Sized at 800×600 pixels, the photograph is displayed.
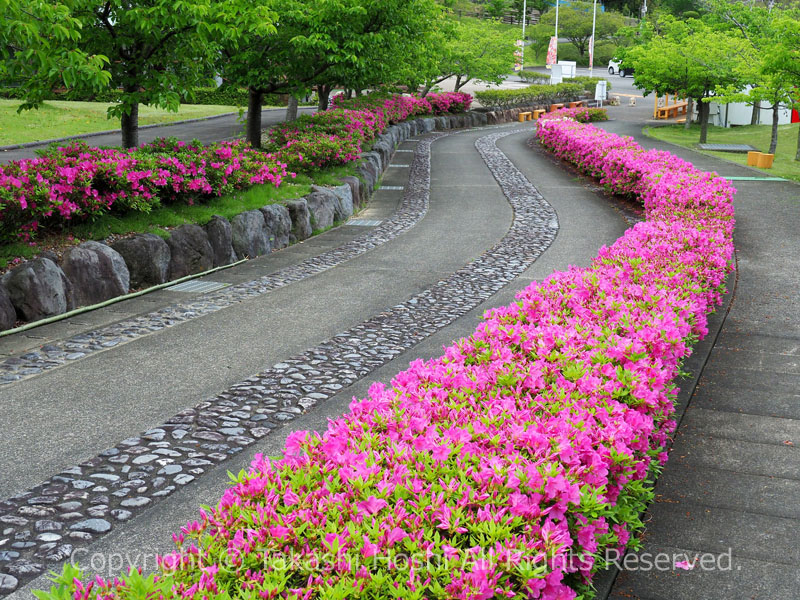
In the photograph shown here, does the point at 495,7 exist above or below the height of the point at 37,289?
above

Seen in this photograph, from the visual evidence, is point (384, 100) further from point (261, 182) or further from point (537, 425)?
point (537, 425)

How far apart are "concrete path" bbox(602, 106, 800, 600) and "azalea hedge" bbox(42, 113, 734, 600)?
228 mm

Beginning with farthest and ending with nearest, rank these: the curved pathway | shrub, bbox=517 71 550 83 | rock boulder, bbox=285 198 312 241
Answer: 1. shrub, bbox=517 71 550 83
2. rock boulder, bbox=285 198 312 241
3. the curved pathway

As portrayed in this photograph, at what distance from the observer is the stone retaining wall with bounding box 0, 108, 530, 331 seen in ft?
26.3

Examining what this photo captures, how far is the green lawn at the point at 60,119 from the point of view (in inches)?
934

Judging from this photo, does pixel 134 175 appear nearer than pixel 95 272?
No

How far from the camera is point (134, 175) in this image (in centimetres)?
999

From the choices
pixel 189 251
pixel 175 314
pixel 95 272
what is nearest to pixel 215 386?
pixel 175 314

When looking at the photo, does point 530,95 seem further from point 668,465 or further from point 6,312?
point 668,465

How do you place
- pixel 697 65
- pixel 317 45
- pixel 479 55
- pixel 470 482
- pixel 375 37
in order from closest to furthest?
1. pixel 470 482
2. pixel 317 45
3. pixel 375 37
4. pixel 697 65
5. pixel 479 55

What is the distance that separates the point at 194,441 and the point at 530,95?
46.2 meters

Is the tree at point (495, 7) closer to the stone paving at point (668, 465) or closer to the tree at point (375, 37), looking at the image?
the tree at point (375, 37)

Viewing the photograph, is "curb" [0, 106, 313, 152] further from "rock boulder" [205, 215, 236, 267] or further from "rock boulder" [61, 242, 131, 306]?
"rock boulder" [61, 242, 131, 306]

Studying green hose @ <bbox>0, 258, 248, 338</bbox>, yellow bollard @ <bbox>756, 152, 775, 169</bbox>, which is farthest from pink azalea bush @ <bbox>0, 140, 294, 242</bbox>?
yellow bollard @ <bbox>756, 152, 775, 169</bbox>
